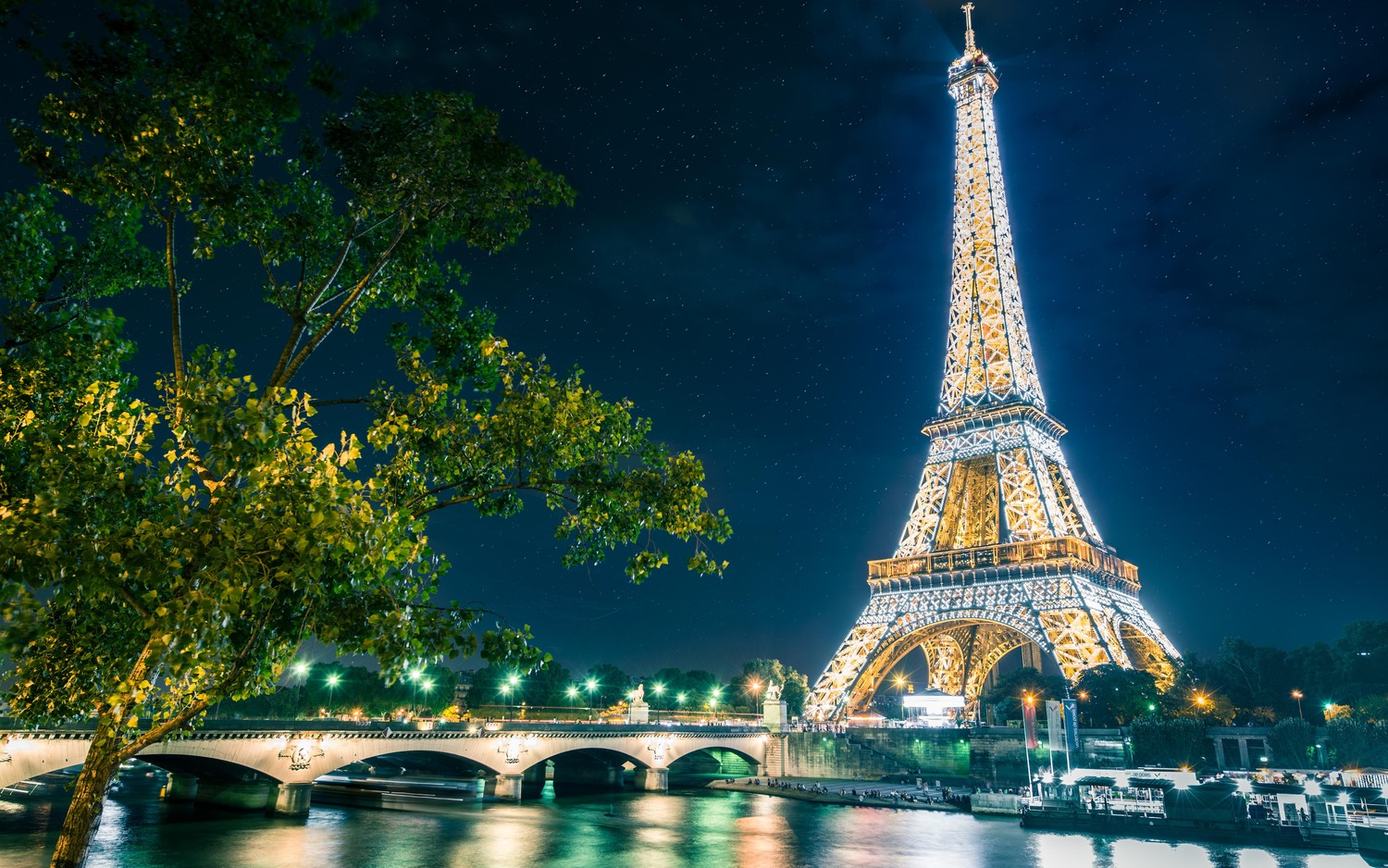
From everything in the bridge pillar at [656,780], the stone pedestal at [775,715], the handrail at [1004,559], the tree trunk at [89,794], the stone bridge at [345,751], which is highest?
the handrail at [1004,559]

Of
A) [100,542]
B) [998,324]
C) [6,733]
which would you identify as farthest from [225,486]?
[998,324]

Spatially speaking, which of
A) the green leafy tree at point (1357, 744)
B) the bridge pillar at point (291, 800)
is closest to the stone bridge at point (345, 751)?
the bridge pillar at point (291, 800)

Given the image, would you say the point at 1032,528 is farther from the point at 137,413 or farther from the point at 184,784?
the point at 137,413

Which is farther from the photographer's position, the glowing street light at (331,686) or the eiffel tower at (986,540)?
the glowing street light at (331,686)

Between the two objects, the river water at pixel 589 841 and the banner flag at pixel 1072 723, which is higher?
the banner flag at pixel 1072 723

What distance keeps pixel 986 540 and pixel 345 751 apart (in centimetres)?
6720

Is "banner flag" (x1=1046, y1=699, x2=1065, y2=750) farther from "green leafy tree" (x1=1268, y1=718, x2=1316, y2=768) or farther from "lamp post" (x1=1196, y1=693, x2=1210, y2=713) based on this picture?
"green leafy tree" (x1=1268, y1=718, x2=1316, y2=768)

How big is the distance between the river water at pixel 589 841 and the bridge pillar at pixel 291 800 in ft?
3.19

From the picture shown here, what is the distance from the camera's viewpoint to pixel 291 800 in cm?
4525

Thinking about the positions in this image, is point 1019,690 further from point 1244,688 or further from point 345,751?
point 345,751

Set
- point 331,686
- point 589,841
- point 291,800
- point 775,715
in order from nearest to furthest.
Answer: point 589,841 < point 291,800 < point 775,715 < point 331,686

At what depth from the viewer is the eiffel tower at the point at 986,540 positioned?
70.7m

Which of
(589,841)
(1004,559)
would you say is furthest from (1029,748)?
(589,841)

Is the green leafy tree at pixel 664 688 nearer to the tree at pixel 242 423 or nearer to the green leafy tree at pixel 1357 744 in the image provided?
the green leafy tree at pixel 1357 744
